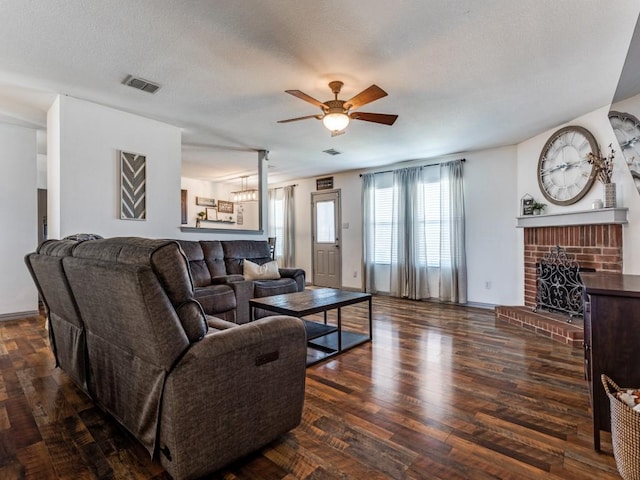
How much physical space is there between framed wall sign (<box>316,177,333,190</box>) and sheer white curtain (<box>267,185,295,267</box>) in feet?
2.43

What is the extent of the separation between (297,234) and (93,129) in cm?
467

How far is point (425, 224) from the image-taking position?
559cm

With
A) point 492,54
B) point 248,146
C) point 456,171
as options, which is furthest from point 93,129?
point 456,171

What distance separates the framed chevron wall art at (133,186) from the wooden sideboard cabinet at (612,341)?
4.04 meters

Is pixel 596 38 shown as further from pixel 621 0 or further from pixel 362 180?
pixel 362 180

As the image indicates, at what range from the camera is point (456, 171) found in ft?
17.2

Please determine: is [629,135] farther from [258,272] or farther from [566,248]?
[258,272]

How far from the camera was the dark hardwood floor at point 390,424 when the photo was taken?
149 cm

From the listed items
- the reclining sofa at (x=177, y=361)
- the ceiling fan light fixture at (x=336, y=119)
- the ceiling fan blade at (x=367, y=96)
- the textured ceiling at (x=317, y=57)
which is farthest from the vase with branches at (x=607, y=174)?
the reclining sofa at (x=177, y=361)

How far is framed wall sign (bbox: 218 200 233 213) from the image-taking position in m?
8.30

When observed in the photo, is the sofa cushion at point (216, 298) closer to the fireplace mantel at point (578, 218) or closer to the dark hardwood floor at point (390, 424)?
the dark hardwood floor at point (390, 424)

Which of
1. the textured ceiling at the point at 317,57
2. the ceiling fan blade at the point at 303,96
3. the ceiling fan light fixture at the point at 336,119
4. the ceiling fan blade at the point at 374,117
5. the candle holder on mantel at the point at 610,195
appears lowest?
the candle holder on mantel at the point at 610,195

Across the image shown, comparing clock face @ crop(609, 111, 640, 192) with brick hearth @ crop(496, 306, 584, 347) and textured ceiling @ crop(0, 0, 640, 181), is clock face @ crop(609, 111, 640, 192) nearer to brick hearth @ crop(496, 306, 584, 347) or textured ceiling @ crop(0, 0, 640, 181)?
textured ceiling @ crop(0, 0, 640, 181)

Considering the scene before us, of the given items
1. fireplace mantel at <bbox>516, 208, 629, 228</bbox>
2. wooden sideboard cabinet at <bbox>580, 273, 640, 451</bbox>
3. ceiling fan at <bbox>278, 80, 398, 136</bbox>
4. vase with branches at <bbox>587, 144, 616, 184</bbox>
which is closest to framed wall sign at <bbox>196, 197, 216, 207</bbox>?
ceiling fan at <bbox>278, 80, 398, 136</bbox>
